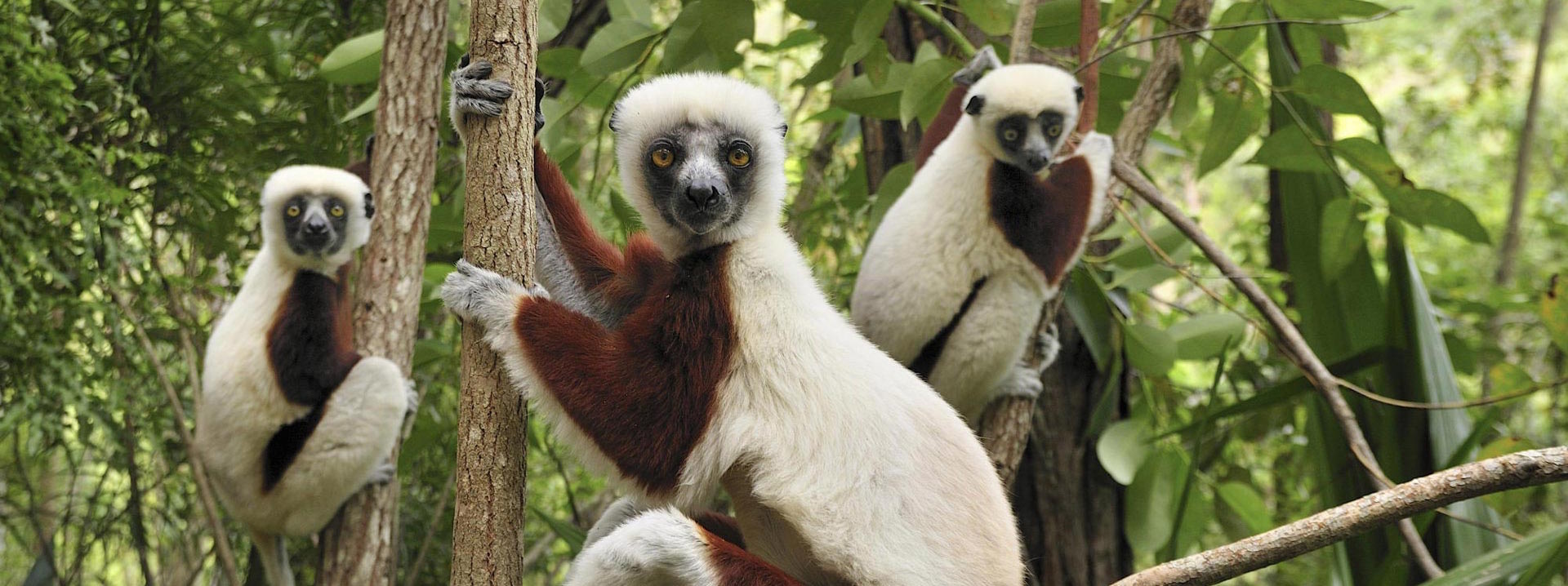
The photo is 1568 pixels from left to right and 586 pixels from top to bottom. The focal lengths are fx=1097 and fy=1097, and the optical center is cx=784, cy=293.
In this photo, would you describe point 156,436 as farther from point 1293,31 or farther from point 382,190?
point 1293,31

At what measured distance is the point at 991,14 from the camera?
435 centimetres

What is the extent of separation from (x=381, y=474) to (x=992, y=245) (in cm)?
301

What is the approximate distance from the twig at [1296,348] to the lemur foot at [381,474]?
11.7 ft

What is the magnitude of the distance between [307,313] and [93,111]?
4.26ft

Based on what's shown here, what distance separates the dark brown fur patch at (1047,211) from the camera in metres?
4.65

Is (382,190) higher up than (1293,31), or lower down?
lower down

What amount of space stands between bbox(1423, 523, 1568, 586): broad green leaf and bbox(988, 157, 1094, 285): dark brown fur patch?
6.27 ft

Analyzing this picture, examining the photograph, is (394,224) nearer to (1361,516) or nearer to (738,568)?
(738,568)

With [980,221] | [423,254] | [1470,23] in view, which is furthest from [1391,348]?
[1470,23]

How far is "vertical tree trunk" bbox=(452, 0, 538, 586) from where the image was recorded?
2.64m

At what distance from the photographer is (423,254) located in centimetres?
475

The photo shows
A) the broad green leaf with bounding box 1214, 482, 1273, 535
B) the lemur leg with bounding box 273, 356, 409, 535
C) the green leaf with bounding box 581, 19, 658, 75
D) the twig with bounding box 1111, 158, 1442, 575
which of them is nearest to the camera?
the twig with bounding box 1111, 158, 1442, 575

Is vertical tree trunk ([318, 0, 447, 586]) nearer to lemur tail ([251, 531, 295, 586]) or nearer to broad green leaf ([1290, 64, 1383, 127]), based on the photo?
lemur tail ([251, 531, 295, 586])

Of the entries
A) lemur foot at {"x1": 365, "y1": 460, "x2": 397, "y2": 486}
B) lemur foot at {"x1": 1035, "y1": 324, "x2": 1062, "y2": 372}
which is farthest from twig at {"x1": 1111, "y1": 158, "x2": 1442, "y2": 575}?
lemur foot at {"x1": 365, "y1": 460, "x2": 397, "y2": 486}
